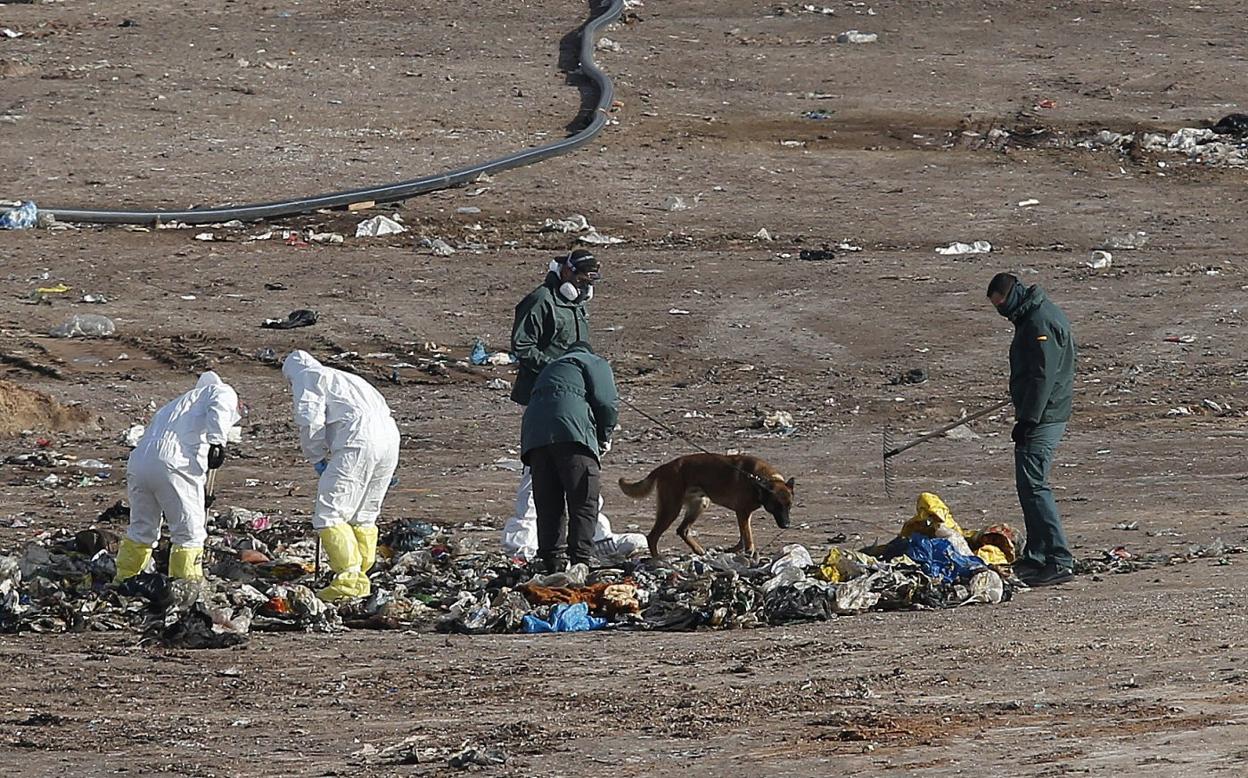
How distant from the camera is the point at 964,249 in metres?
23.4

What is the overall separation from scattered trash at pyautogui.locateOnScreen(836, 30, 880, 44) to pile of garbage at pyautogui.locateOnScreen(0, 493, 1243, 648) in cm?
2160

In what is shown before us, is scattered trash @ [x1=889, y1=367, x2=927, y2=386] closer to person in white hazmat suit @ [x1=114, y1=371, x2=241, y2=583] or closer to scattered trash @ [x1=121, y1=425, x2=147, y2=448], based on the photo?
scattered trash @ [x1=121, y1=425, x2=147, y2=448]

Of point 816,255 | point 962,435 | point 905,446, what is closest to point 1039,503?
point 905,446

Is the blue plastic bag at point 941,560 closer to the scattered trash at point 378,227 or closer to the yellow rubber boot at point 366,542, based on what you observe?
the yellow rubber boot at point 366,542

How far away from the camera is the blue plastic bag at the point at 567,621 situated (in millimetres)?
10758

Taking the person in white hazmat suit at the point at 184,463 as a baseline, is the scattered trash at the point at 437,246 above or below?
below

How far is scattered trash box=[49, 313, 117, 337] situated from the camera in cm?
1948

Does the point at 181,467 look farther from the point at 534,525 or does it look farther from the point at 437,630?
the point at 534,525

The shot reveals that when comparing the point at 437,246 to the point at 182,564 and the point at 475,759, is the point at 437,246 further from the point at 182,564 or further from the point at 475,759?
the point at 475,759

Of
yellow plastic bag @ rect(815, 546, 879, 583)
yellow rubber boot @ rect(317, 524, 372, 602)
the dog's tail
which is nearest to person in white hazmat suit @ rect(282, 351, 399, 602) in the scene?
yellow rubber boot @ rect(317, 524, 372, 602)

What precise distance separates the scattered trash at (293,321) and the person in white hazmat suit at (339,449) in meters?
8.70

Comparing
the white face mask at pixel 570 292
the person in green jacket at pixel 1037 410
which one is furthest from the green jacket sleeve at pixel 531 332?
the person in green jacket at pixel 1037 410

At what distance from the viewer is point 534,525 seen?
41.3 feet

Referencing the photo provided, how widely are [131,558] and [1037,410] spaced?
15.8 feet
